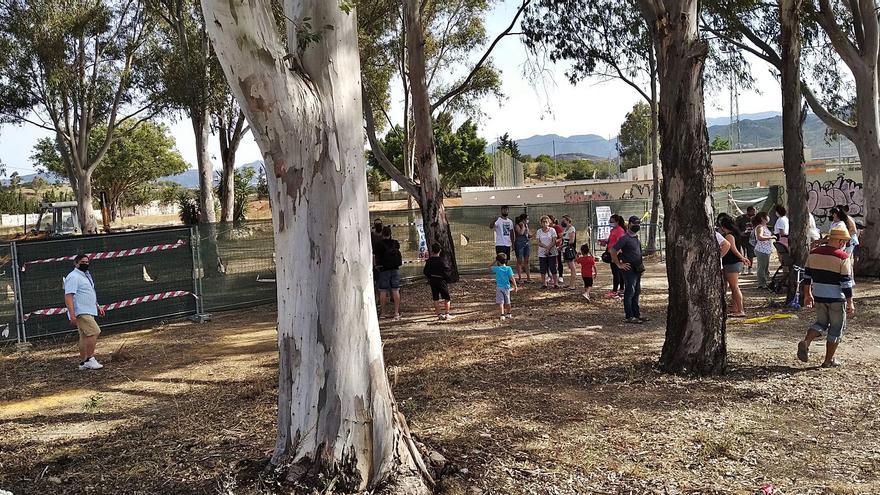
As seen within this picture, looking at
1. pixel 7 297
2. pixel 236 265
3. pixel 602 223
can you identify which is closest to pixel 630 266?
pixel 236 265

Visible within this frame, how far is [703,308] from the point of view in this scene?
784cm

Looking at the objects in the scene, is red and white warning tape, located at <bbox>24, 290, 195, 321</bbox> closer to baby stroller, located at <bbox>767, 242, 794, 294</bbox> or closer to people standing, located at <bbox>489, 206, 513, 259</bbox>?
people standing, located at <bbox>489, 206, 513, 259</bbox>

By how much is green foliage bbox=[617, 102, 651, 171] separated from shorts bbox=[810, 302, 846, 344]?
71742 millimetres

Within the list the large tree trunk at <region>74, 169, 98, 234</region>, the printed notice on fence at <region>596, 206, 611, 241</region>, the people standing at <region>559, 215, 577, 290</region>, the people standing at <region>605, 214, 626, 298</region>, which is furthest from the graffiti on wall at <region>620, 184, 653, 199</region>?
the large tree trunk at <region>74, 169, 98, 234</region>

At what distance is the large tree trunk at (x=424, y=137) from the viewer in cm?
1579

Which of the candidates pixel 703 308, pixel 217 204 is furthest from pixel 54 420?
pixel 217 204

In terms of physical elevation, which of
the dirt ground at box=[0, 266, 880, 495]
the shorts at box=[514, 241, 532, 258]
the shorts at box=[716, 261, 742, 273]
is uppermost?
the shorts at box=[514, 241, 532, 258]

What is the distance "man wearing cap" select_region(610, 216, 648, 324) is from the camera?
1130cm

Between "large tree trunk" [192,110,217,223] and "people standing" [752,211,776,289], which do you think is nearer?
"people standing" [752,211,776,289]

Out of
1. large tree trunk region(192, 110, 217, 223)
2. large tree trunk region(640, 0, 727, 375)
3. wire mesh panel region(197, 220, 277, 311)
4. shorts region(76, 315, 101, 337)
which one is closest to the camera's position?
large tree trunk region(640, 0, 727, 375)

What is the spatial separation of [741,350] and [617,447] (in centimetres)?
422

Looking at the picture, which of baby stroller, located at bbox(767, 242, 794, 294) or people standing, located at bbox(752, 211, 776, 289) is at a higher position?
people standing, located at bbox(752, 211, 776, 289)

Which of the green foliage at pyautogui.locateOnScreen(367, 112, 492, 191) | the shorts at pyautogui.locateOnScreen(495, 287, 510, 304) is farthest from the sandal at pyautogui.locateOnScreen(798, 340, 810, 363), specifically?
the green foliage at pyautogui.locateOnScreen(367, 112, 492, 191)

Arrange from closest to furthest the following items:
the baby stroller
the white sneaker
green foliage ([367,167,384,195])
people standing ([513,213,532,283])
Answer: the white sneaker
the baby stroller
people standing ([513,213,532,283])
green foliage ([367,167,384,195])
